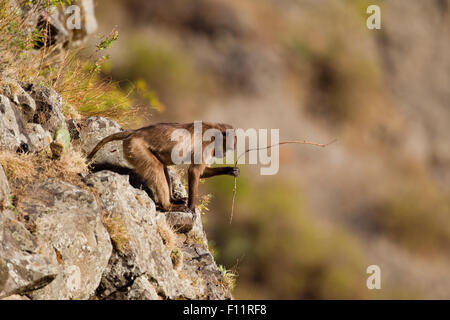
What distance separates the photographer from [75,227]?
6559 mm

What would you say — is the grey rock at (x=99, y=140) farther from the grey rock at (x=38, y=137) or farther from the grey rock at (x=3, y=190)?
the grey rock at (x=3, y=190)

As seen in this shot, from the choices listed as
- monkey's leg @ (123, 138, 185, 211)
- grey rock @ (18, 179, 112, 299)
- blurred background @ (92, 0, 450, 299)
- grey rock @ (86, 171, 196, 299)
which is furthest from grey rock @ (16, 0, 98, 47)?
blurred background @ (92, 0, 450, 299)

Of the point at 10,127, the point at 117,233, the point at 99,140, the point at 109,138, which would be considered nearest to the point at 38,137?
the point at 10,127

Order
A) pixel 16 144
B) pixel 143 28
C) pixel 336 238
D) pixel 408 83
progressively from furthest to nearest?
pixel 408 83 → pixel 143 28 → pixel 336 238 → pixel 16 144

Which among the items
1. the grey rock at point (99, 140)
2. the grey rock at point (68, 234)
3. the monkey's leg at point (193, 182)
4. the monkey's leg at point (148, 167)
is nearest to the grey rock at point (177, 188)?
the monkey's leg at point (193, 182)

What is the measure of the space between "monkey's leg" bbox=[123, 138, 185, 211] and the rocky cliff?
0.72 feet

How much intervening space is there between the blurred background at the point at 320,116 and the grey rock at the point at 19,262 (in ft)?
62.9

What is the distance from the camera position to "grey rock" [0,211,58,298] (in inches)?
226

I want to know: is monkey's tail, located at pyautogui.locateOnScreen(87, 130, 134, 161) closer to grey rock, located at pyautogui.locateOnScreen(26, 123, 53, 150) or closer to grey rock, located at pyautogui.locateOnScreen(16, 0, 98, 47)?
grey rock, located at pyautogui.locateOnScreen(26, 123, 53, 150)

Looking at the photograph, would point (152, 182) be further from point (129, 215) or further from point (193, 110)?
point (193, 110)

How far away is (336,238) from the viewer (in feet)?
95.2

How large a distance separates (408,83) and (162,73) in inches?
572

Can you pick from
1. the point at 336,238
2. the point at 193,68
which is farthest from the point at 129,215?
the point at 193,68

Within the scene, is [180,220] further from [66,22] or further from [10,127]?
[66,22]
